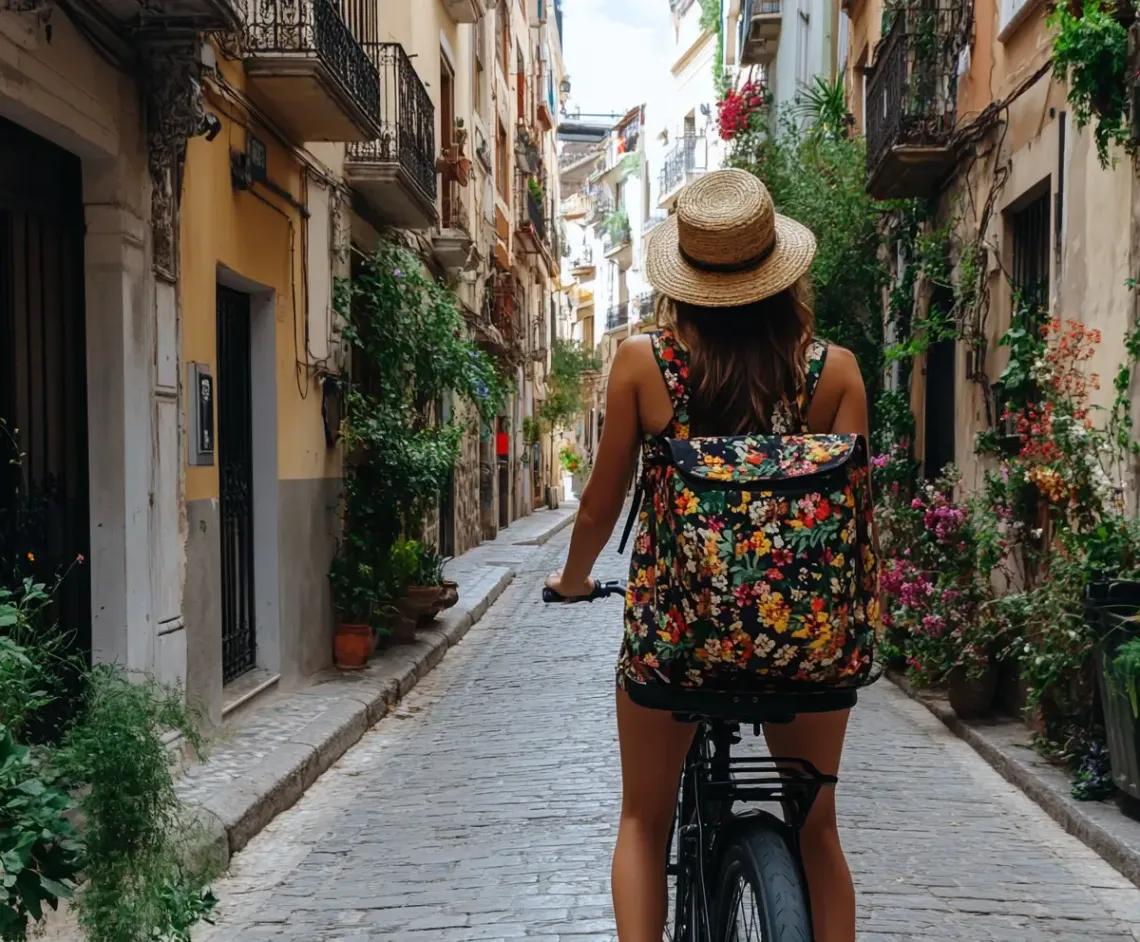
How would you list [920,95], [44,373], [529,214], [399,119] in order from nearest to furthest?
[44,373]
[920,95]
[399,119]
[529,214]

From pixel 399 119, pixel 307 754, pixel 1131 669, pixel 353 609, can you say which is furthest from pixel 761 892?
pixel 399 119

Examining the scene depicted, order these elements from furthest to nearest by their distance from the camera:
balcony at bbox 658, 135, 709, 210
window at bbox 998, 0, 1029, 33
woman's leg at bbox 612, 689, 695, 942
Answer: balcony at bbox 658, 135, 709, 210
window at bbox 998, 0, 1029, 33
woman's leg at bbox 612, 689, 695, 942

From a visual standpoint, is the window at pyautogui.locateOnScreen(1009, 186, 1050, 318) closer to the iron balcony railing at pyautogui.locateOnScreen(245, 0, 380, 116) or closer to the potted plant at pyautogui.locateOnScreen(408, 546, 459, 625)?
the iron balcony railing at pyautogui.locateOnScreen(245, 0, 380, 116)

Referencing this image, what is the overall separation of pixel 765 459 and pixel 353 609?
25.4ft

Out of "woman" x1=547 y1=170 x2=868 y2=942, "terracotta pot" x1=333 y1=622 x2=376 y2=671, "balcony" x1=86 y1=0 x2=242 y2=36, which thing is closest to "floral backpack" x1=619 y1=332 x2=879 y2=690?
"woman" x1=547 y1=170 x2=868 y2=942

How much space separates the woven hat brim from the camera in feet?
8.66

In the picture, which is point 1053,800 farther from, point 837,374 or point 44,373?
point 44,373

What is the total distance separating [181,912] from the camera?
153 inches

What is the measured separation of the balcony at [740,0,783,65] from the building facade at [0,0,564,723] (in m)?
10.6

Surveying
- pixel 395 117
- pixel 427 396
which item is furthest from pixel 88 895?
pixel 395 117

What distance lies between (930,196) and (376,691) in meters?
6.47

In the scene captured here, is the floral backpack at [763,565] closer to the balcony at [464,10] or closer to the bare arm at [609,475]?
the bare arm at [609,475]

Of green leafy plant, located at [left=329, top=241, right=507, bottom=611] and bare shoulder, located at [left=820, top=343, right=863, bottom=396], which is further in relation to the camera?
green leafy plant, located at [left=329, top=241, right=507, bottom=611]

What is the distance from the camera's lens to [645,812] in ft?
9.12
